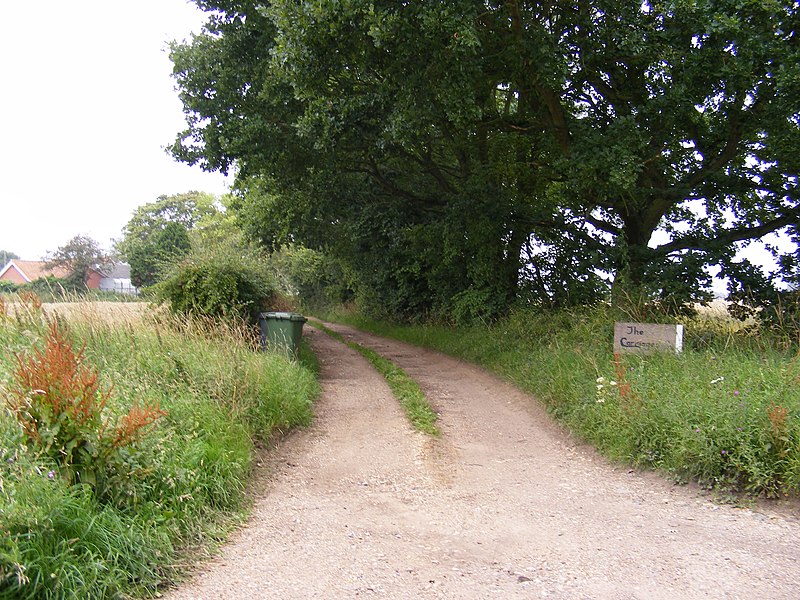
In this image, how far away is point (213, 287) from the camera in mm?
11641

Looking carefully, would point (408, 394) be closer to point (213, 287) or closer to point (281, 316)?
point (281, 316)

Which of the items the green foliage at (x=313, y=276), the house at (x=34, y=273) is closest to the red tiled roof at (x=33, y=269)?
the house at (x=34, y=273)

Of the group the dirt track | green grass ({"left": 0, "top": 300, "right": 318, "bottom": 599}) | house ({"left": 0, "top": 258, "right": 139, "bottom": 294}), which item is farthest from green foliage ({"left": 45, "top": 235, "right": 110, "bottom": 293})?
the dirt track

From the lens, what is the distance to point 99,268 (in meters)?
13.2

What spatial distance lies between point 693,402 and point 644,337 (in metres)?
2.34

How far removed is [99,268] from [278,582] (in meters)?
11.1

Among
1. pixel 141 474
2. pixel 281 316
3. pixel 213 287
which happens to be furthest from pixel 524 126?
pixel 141 474

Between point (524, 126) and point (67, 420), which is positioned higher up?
point (524, 126)

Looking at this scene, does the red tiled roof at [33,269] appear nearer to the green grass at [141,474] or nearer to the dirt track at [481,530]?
the green grass at [141,474]

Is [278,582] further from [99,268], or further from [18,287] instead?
[99,268]

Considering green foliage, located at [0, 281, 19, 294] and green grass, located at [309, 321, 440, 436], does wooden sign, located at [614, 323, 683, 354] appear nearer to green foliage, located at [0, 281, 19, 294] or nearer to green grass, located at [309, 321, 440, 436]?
green grass, located at [309, 321, 440, 436]

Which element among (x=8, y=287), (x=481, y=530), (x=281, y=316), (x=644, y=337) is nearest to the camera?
(x=481, y=530)

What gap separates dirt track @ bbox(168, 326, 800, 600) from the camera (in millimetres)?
3955

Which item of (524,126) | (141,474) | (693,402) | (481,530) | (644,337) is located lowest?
(481,530)
